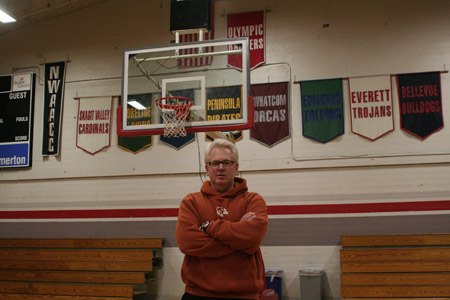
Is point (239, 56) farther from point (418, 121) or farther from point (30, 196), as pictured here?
point (30, 196)

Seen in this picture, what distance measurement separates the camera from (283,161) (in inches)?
275

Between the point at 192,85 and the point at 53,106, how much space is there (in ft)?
12.0

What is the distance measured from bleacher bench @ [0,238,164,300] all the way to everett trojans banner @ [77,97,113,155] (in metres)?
1.63

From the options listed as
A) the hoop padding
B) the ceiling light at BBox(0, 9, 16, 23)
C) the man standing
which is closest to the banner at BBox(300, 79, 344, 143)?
the hoop padding

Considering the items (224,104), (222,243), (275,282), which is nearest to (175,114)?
(224,104)

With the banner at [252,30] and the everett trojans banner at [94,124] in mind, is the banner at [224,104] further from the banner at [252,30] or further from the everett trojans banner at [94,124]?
the everett trojans banner at [94,124]

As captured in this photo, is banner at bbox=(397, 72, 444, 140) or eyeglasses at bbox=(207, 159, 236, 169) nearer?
eyeglasses at bbox=(207, 159, 236, 169)

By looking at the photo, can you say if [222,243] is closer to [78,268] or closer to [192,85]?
[192,85]

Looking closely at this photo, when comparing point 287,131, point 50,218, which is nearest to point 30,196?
point 50,218

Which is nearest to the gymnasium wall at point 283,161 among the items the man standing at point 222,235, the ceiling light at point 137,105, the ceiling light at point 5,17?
the ceiling light at point 5,17

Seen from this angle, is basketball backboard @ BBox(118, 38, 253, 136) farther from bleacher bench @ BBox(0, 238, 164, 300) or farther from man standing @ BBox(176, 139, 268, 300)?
man standing @ BBox(176, 139, 268, 300)

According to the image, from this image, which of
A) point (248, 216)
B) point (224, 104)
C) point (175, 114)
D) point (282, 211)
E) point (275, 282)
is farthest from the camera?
point (282, 211)

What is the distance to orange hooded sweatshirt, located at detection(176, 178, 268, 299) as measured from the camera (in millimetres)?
2119

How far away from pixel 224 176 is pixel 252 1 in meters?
5.81
